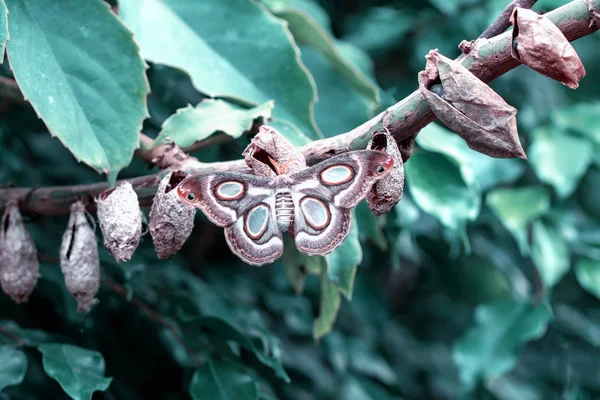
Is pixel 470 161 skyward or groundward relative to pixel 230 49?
groundward

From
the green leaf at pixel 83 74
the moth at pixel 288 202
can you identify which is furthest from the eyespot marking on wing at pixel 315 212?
the green leaf at pixel 83 74

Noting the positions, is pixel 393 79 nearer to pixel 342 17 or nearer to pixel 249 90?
pixel 342 17

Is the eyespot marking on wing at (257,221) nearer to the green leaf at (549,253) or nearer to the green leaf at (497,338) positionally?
the green leaf at (497,338)

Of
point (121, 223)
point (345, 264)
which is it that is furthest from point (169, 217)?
point (345, 264)

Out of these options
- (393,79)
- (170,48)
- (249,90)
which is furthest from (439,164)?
(393,79)

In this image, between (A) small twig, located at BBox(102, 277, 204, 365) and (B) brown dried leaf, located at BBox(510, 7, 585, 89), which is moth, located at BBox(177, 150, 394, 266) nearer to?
(B) brown dried leaf, located at BBox(510, 7, 585, 89)

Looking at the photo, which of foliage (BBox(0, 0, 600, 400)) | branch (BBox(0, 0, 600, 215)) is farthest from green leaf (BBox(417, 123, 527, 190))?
branch (BBox(0, 0, 600, 215))

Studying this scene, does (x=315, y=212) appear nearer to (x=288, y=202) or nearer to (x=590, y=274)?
(x=288, y=202)
